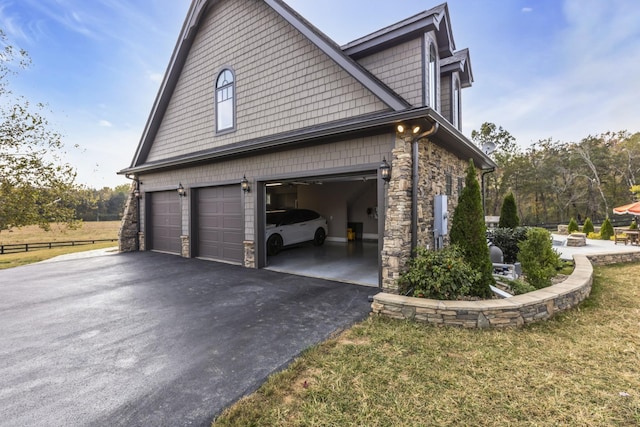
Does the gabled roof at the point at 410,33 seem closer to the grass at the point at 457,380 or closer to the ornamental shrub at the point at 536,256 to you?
the ornamental shrub at the point at 536,256

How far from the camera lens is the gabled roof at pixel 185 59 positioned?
5.79 meters

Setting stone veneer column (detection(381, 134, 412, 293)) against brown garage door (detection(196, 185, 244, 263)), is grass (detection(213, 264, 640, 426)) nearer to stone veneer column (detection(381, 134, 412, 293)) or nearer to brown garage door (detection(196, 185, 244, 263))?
stone veneer column (detection(381, 134, 412, 293))

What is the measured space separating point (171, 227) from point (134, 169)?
2870mm

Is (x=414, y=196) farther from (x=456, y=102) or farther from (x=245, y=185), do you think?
(x=456, y=102)

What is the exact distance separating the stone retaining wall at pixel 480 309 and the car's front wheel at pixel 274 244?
18.8 ft

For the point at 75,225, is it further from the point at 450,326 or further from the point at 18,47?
the point at 450,326

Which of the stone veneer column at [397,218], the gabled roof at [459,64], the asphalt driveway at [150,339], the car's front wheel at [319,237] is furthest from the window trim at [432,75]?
the car's front wheel at [319,237]

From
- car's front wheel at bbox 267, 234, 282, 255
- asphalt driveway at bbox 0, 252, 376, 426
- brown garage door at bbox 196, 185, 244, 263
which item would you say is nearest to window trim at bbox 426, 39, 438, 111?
asphalt driveway at bbox 0, 252, 376, 426

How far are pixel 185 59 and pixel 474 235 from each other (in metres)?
11.0

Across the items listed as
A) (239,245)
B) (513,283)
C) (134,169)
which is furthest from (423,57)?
(134,169)

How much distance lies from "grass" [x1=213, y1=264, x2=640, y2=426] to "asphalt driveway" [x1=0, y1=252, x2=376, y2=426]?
415 mm

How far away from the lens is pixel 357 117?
6.20m

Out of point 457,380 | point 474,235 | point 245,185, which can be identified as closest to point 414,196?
point 474,235

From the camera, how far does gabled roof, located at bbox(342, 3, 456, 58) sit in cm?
598
